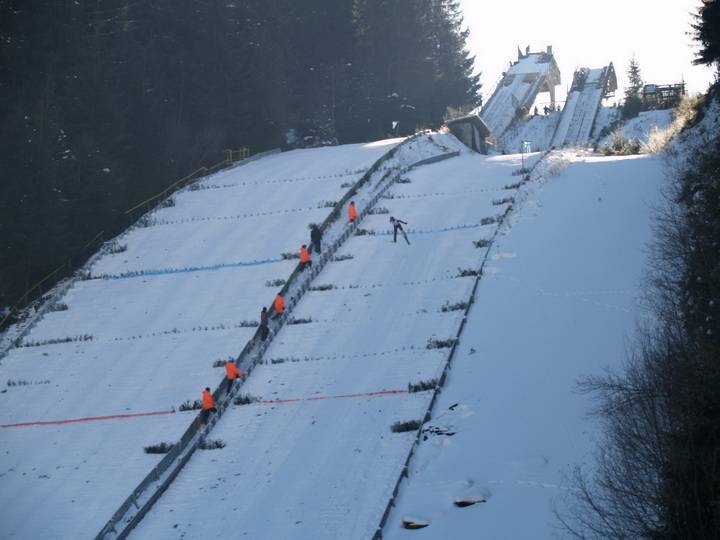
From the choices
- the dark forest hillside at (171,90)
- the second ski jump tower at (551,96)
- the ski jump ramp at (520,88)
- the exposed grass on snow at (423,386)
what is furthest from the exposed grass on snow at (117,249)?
the ski jump ramp at (520,88)

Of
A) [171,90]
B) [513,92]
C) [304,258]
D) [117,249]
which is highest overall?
[171,90]

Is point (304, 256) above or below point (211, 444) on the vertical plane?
above

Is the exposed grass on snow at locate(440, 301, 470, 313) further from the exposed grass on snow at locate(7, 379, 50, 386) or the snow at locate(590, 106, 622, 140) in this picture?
the snow at locate(590, 106, 622, 140)

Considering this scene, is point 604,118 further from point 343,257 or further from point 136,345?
point 136,345

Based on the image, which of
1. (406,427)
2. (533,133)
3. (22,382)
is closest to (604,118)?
(533,133)

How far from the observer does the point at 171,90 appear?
178 ft

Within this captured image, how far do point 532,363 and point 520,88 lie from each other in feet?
209

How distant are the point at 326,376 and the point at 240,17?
37.4 meters

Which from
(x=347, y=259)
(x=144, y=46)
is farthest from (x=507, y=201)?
(x=144, y=46)

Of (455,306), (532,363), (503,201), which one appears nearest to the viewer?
(532,363)

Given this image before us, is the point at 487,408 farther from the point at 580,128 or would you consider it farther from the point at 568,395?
the point at 580,128

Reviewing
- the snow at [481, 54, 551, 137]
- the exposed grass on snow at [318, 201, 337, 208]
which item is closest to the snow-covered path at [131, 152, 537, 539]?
the exposed grass on snow at [318, 201, 337, 208]

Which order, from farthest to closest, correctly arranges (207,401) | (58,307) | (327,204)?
1. (327,204)
2. (58,307)
3. (207,401)

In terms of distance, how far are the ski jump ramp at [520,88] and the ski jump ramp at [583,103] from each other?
3429mm
